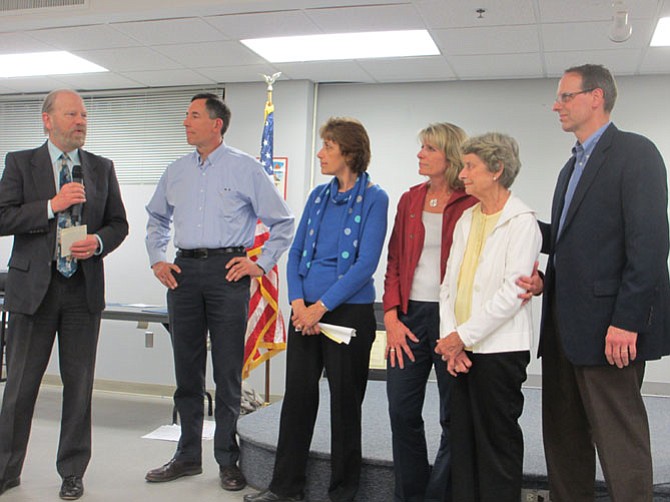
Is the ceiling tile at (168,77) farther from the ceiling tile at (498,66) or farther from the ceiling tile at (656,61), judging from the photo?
the ceiling tile at (656,61)

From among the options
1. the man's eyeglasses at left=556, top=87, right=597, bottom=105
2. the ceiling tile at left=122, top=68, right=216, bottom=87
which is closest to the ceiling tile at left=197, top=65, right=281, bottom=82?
the ceiling tile at left=122, top=68, right=216, bottom=87

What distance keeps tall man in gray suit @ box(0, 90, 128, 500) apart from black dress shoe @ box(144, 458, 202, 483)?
0.32 meters

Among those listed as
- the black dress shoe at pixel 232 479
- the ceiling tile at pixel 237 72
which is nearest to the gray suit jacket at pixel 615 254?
the black dress shoe at pixel 232 479

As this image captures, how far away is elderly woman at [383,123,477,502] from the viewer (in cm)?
258

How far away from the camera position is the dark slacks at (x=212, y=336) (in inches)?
122

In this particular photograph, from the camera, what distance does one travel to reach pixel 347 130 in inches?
110

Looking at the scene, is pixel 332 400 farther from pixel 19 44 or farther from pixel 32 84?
pixel 32 84

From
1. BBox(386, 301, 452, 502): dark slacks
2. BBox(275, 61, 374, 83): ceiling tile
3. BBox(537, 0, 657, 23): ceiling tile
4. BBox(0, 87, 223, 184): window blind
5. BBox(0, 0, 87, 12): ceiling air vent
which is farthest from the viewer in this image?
BBox(0, 87, 223, 184): window blind

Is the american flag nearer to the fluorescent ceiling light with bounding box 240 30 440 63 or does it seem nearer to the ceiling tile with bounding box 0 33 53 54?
the fluorescent ceiling light with bounding box 240 30 440 63

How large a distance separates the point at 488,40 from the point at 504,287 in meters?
2.71

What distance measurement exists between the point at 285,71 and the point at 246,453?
126 inches

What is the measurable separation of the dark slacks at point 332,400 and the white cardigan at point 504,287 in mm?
530

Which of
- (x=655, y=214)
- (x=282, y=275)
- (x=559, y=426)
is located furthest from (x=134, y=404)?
(x=655, y=214)

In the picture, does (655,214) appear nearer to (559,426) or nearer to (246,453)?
(559,426)
